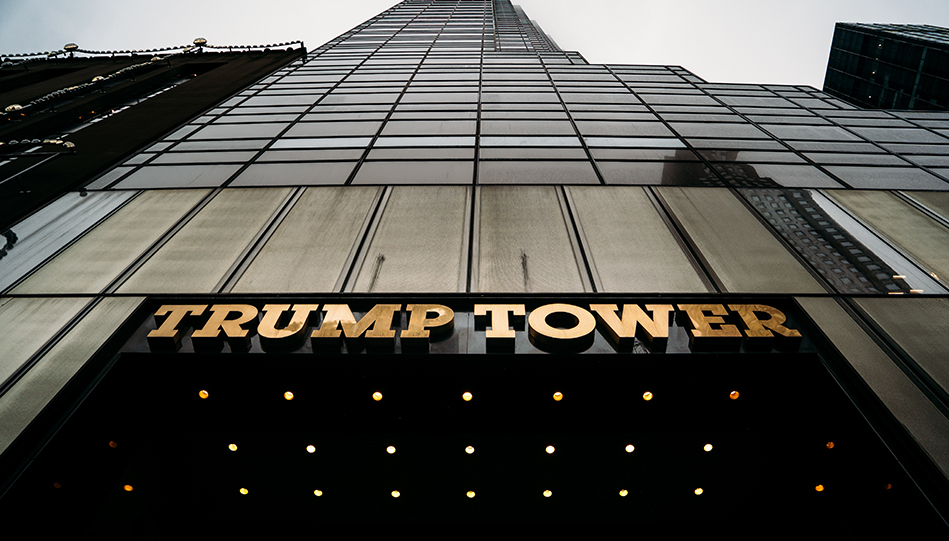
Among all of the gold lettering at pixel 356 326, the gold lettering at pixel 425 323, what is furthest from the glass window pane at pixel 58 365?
the gold lettering at pixel 425 323

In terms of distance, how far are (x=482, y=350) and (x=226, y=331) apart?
4639mm

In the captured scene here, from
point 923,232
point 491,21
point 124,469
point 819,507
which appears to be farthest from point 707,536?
point 491,21

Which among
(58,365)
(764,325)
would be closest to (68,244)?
(58,365)

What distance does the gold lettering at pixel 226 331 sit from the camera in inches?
311

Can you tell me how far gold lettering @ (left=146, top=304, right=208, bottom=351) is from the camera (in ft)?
26.0

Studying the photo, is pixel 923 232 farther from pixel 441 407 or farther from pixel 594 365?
pixel 441 407

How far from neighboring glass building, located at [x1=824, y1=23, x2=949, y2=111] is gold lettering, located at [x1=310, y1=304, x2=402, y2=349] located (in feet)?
254

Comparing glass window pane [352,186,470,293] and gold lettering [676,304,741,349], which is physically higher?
glass window pane [352,186,470,293]

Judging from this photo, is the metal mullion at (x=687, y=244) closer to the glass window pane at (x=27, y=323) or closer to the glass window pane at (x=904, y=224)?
the glass window pane at (x=904, y=224)

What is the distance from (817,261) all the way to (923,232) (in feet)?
13.2

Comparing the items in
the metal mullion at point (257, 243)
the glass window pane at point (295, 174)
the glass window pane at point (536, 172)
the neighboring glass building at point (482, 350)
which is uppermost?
the glass window pane at point (295, 174)

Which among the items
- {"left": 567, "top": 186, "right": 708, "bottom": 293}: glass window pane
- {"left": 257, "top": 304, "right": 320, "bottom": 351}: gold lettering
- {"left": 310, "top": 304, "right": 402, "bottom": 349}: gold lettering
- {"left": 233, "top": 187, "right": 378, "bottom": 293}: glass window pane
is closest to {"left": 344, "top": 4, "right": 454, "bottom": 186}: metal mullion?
{"left": 233, "top": 187, "right": 378, "bottom": 293}: glass window pane

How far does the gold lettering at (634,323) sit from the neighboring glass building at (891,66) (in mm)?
73549

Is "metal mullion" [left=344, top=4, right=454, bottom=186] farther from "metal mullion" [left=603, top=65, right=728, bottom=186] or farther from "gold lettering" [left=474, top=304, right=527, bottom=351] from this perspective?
"metal mullion" [left=603, top=65, right=728, bottom=186]
